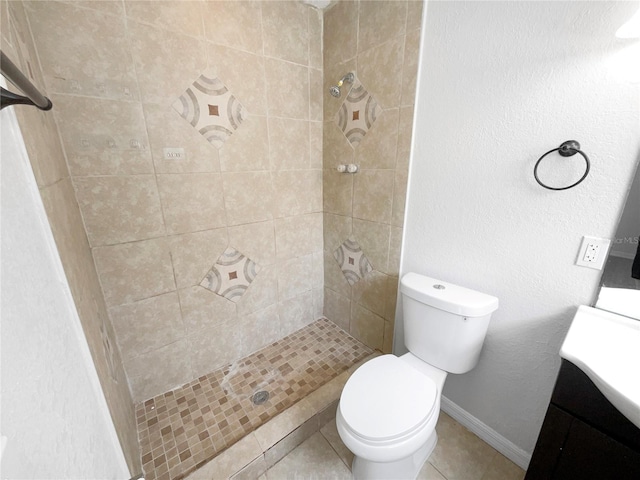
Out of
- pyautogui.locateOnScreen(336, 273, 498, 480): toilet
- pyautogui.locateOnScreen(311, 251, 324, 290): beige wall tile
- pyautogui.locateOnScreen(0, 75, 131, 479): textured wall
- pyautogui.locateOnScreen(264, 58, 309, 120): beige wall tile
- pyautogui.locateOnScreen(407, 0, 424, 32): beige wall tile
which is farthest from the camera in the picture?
pyautogui.locateOnScreen(311, 251, 324, 290): beige wall tile

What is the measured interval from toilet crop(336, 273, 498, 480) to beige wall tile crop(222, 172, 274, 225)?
921mm

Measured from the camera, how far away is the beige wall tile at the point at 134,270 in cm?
121

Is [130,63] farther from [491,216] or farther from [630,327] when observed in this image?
[630,327]

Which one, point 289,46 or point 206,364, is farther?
point 206,364

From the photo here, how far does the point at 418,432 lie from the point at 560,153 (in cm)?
107

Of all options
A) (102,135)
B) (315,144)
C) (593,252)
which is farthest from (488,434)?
(102,135)

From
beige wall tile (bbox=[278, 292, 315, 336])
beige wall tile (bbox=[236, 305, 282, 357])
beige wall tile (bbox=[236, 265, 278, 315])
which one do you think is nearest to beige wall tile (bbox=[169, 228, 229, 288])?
beige wall tile (bbox=[236, 265, 278, 315])

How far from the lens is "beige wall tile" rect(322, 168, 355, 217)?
1.65 meters

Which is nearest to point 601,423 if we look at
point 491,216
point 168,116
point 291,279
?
point 491,216

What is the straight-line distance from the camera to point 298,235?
183cm

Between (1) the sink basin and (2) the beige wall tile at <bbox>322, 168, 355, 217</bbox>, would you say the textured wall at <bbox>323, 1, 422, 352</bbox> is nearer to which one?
(2) the beige wall tile at <bbox>322, 168, 355, 217</bbox>

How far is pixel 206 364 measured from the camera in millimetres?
1621

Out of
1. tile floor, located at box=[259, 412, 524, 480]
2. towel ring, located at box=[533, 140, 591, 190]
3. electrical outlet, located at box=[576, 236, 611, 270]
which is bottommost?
tile floor, located at box=[259, 412, 524, 480]

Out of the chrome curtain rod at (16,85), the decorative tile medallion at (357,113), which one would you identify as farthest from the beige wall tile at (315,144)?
the chrome curtain rod at (16,85)
